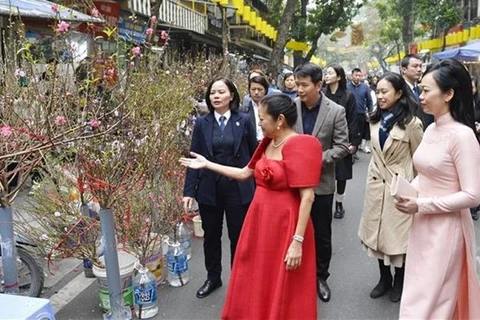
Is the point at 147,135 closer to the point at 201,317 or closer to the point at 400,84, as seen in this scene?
the point at 201,317

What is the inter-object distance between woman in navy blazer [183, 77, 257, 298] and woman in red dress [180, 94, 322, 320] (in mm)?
747

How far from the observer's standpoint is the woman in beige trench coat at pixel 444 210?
2480mm

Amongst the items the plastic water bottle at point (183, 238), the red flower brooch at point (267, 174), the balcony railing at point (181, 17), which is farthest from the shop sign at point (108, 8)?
the red flower brooch at point (267, 174)

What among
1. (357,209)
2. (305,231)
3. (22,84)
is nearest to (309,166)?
(305,231)

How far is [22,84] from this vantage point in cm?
411

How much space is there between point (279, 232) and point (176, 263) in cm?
159

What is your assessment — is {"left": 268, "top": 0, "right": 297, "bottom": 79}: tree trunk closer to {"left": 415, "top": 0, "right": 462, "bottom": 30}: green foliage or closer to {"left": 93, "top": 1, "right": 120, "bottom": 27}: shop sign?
{"left": 93, "top": 1, "right": 120, "bottom": 27}: shop sign

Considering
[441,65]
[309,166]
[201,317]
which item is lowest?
[201,317]

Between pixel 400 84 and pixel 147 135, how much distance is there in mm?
2327

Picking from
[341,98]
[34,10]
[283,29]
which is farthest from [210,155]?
[283,29]

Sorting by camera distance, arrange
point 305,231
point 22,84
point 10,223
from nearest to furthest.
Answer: point 305,231, point 10,223, point 22,84

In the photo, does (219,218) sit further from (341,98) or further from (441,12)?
(441,12)

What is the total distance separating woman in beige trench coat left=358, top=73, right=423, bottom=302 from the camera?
3473 millimetres

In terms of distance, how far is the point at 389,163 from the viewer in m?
3.55
